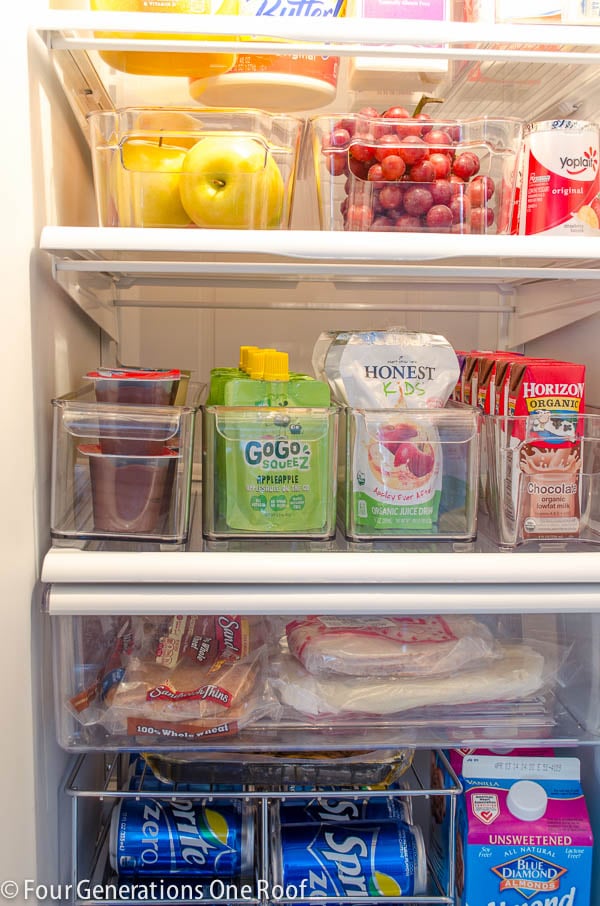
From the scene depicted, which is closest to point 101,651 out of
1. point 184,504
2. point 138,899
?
point 184,504

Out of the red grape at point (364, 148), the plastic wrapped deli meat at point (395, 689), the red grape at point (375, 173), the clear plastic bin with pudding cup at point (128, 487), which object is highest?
the red grape at point (364, 148)

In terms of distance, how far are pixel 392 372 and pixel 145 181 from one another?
428 millimetres

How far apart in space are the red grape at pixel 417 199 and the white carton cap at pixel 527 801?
0.88 metres

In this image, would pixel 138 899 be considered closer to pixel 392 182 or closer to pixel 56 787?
pixel 56 787

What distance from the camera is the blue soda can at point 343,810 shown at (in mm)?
1245

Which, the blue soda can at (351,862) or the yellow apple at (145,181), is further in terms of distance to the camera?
the blue soda can at (351,862)

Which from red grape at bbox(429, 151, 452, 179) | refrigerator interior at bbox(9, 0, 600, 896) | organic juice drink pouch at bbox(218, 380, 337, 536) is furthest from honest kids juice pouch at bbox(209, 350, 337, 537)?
red grape at bbox(429, 151, 452, 179)

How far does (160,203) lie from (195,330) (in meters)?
0.53

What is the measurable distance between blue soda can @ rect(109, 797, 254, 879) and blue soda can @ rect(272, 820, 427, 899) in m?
0.06

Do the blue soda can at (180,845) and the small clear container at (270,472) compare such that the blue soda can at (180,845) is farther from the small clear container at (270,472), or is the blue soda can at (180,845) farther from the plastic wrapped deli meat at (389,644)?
the small clear container at (270,472)

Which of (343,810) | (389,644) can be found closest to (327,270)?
(389,644)

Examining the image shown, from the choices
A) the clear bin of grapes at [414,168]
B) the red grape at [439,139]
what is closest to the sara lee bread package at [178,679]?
the clear bin of grapes at [414,168]

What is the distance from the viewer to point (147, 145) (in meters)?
1.06

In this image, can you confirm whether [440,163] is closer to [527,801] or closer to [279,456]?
[279,456]
